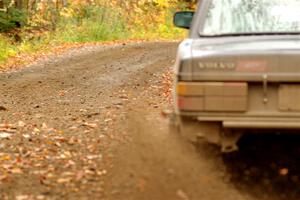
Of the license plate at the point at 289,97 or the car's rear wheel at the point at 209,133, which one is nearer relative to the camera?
the license plate at the point at 289,97

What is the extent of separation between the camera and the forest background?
2503 cm

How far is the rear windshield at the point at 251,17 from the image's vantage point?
6270 millimetres

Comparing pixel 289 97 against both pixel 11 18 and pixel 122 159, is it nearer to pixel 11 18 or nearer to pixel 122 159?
pixel 122 159

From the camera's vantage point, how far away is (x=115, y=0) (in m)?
31.0

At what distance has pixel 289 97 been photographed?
532 cm

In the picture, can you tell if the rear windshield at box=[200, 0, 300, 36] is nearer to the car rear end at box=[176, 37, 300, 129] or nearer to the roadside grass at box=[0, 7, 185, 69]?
the car rear end at box=[176, 37, 300, 129]

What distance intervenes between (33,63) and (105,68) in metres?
2.87

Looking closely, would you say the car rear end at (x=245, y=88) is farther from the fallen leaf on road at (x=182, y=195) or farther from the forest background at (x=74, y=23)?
the forest background at (x=74, y=23)

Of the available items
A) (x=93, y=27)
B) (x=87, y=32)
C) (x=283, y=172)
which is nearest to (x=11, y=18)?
(x=87, y=32)

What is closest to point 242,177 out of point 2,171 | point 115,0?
point 2,171

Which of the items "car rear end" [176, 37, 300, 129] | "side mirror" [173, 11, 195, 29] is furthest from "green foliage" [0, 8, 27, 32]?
"car rear end" [176, 37, 300, 129]

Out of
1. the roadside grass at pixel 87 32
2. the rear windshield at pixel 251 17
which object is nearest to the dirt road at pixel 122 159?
the rear windshield at pixel 251 17

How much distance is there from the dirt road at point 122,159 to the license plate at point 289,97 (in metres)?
0.82

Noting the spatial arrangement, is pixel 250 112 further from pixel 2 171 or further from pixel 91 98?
pixel 91 98
